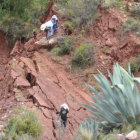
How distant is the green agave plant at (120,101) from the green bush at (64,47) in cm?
404

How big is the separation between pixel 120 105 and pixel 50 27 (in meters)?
5.30

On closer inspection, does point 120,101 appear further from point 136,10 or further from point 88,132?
point 136,10

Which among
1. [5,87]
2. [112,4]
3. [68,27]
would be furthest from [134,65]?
[5,87]

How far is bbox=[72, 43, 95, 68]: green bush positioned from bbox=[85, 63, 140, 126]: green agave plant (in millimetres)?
3510

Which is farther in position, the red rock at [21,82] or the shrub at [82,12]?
the shrub at [82,12]

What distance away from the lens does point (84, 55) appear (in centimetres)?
1002

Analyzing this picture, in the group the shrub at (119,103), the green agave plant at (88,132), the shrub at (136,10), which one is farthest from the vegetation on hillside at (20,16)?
the green agave plant at (88,132)

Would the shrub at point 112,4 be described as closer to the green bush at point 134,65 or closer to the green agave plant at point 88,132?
the green bush at point 134,65

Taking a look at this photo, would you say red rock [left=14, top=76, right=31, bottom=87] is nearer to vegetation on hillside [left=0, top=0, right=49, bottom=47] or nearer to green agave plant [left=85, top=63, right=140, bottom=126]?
green agave plant [left=85, top=63, right=140, bottom=126]

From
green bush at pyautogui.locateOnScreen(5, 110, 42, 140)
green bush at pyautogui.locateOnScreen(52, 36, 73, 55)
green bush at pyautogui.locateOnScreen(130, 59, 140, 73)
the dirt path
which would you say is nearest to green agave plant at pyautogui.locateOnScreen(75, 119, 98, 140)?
green bush at pyautogui.locateOnScreen(5, 110, 42, 140)

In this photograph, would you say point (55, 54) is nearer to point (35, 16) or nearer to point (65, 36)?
point (65, 36)

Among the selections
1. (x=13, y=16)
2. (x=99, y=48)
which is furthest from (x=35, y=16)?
(x=99, y=48)

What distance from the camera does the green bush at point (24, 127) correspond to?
596 cm

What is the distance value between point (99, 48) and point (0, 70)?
3483 millimetres
